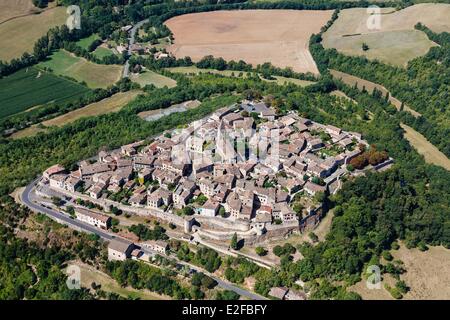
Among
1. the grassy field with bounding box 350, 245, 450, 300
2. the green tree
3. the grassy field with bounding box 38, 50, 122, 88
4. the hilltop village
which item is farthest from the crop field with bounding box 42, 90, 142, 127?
the grassy field with bounding box 350, 245, 450, 300

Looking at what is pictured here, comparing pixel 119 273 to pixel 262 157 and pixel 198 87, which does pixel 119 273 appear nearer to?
pixel 262 157

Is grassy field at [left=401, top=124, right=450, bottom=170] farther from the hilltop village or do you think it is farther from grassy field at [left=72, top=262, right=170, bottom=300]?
grassy field at [left=72, top=262, right=170, bottom=300]

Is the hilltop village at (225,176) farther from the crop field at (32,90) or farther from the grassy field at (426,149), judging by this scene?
the crop field at (32,90)

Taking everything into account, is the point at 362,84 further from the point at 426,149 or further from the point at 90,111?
the point at 90,111

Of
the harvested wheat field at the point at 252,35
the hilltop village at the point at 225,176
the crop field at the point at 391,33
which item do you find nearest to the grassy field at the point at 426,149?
the hilltop village at the point at 225,176

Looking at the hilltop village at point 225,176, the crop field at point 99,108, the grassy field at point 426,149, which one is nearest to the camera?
the hilltop village at point 225,176
